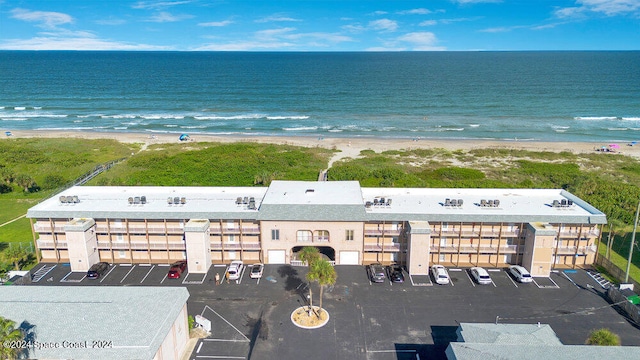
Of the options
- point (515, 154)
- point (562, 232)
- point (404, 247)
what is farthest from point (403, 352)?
point (515, 154)

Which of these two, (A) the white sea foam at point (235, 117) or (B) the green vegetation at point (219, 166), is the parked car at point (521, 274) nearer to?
(B) the green vegetation at point (219, 166)

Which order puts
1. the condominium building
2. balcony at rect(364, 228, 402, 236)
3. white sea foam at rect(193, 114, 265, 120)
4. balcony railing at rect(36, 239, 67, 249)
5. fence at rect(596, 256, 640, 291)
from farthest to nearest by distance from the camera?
1. white sea foam at rect(193, 114, 265, 120)
2. balcony railing at rect(36, 239, 67, 249)
3. balcony at rect(364, 228, 402, 236)
4. the condominium building
5. fence at rect(596, 256, 640, 291)

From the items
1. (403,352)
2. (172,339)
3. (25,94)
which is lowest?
(403,352)

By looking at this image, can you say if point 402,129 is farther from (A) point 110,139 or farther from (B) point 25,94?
(B) point 25,94

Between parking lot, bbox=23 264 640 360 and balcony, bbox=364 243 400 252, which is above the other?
balcony, bbox=364 243 400 252

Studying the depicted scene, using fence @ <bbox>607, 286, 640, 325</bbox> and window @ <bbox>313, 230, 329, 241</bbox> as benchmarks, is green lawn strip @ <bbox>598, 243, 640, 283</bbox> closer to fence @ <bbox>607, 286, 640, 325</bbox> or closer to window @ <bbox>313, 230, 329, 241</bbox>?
fence @ <bbox>607, 286, 640, 325</bbox>

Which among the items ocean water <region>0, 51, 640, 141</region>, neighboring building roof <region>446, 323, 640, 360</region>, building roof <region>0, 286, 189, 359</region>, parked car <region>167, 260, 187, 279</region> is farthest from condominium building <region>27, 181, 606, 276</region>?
ocean water <region>0, 51, 640, 141</region>

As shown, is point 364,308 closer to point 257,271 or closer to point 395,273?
point 395,273

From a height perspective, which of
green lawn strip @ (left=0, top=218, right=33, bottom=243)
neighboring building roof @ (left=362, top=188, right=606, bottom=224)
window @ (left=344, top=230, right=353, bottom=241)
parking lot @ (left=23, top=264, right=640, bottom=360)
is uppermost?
neighboring building roof @ (left=362, top=188, right=606, bottom=224)

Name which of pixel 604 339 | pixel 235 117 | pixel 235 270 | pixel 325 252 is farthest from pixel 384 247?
pixel 235 117
